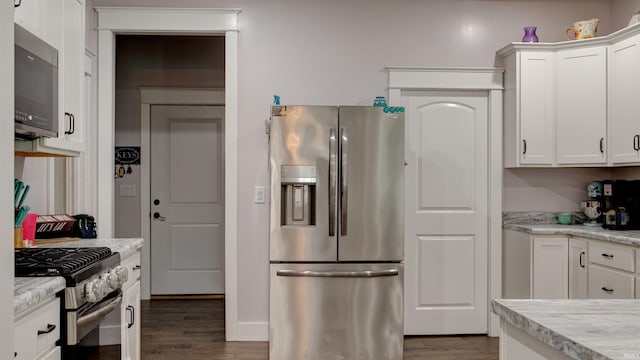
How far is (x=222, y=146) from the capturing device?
5.20 metres

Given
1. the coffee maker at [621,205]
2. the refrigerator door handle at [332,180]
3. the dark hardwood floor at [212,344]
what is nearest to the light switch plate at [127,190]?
the dark hardwood floor at [212,344]

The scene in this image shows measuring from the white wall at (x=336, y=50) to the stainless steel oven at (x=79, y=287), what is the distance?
5.74 ft

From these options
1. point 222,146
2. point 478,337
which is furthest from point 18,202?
point 478,337

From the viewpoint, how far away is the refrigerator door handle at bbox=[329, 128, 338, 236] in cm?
314

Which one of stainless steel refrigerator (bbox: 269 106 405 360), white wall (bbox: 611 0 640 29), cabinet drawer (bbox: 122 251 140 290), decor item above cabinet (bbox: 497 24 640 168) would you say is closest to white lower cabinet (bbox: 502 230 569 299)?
decor item above cabinet (bbox: 497 24 640 168)

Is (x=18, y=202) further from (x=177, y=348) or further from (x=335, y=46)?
(x=335, y=46)

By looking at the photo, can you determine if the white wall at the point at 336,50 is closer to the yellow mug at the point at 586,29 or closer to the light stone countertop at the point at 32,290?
the yellow mug at the point at 586,29

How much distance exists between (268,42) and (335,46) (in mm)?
525

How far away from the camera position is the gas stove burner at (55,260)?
1722 millimetres

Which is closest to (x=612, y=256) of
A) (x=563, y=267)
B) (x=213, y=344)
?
(x=563, y=267)

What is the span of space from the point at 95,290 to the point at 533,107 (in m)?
3.26

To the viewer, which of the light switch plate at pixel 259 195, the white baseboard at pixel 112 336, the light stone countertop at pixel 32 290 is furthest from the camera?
the light switch plate at pixel 259 195

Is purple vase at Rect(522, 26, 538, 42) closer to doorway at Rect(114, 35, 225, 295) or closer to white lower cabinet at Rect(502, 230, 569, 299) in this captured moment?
white lower cabinet at Rect(502, 230, 569, 299)

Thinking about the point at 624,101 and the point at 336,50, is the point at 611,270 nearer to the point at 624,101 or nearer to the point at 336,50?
the point at 624,101
